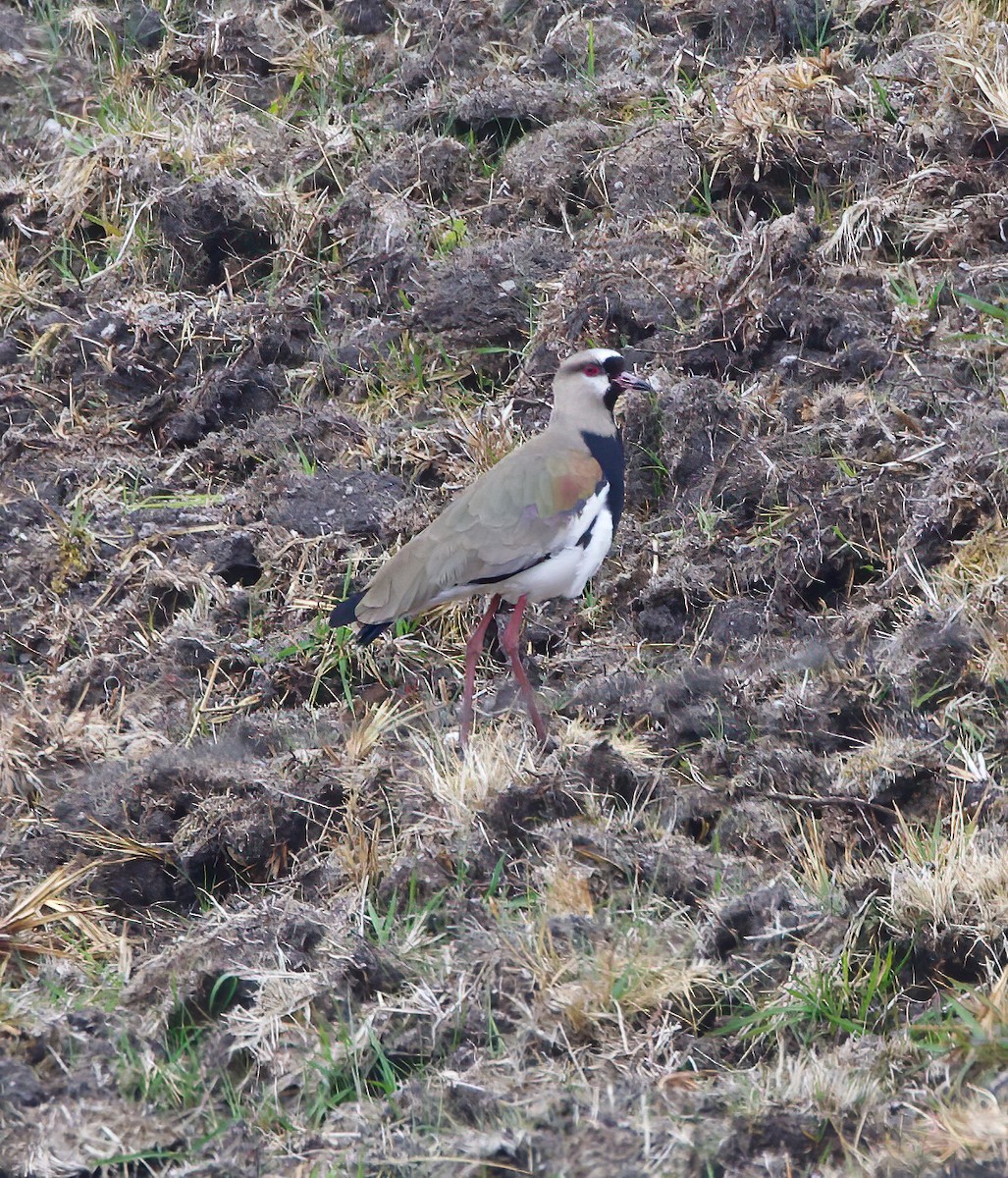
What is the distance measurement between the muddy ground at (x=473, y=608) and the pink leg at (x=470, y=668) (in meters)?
0.09

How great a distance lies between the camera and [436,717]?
17.9ft

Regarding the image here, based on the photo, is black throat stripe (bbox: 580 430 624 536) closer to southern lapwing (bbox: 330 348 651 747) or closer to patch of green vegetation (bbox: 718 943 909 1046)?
southern lapwing (bbox: 330 348 651 747)

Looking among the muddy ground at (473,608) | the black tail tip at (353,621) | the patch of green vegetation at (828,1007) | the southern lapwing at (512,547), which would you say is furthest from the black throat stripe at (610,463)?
the patch of green vegetation at (828,1007)

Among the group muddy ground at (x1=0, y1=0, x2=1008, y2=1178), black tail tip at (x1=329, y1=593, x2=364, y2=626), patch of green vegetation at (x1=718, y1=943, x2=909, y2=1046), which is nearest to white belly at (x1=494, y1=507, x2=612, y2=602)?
muddy ground at (x1=0, y1=0, x2=1008, y2=1178)

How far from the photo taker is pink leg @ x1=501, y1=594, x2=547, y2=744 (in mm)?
5086

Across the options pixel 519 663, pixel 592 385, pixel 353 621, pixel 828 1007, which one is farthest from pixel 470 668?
pixel 828 1007

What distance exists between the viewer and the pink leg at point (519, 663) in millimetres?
5086

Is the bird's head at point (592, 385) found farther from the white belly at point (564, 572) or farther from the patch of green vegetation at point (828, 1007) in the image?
the patch of green vegetation at point (828, 1007)

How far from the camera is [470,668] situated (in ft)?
17.4

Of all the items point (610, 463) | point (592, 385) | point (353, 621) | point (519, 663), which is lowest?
point (519, 663)

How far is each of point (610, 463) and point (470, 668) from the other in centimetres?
88

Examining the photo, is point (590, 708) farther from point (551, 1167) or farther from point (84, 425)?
point (84, 425)

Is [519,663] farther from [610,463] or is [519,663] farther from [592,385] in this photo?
[592,385]

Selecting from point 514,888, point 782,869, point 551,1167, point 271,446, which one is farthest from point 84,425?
point 551,1167
